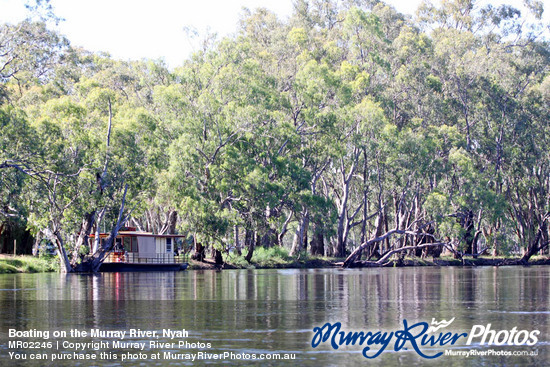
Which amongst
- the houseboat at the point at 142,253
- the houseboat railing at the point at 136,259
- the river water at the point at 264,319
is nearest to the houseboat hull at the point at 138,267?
the houseboat at the point at 142,253

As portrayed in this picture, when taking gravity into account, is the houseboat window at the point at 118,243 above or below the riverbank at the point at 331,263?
above

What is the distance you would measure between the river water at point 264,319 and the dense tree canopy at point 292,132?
13020 millimetres

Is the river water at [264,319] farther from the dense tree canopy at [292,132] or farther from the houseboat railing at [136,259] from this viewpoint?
the houseboat railing at [136,259]

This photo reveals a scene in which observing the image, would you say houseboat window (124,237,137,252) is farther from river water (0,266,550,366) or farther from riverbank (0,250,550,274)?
river water (0,266,550,366)

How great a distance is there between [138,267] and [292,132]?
16.3 m

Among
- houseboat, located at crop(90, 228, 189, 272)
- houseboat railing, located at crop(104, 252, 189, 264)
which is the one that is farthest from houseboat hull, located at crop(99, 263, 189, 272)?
houseboat railing, located at crop(104, 252, 189, 264)

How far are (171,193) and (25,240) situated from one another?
1956 centimetres

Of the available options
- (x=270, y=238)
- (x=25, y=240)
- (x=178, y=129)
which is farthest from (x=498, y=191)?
(x=25, y=240)

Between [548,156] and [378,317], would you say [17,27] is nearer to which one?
[378,317]

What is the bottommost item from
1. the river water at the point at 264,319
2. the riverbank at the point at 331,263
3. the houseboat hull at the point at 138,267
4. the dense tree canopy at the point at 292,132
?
the riverbank at the point at 331,263

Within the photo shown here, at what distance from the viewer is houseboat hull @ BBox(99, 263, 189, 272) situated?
174 ft

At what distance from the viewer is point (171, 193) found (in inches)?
2116

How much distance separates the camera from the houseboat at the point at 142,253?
55062 mm

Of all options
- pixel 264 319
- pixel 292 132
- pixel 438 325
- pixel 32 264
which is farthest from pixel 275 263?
pixel 438 325
